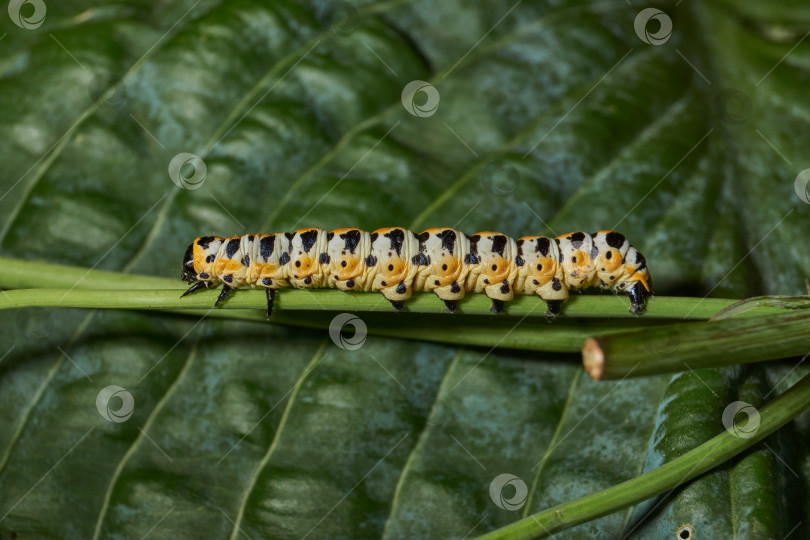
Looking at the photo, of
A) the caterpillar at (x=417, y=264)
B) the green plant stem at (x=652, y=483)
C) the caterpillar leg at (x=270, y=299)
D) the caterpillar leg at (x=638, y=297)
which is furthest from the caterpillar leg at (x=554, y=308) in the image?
the caterpillar leg at (x=270, y=299)

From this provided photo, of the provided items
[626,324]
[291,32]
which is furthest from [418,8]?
[626,324]

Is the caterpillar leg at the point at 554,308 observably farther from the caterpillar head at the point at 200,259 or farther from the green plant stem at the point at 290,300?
the caterpillar head at the point at 200,259

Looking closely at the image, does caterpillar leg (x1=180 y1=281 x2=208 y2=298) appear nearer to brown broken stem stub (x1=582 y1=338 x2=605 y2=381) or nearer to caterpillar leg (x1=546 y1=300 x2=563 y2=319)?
caterpillar leg (x1=546 y1=300 x2=563 y2=319)

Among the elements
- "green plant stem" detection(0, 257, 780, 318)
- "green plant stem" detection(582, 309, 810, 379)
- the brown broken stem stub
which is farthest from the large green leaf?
the brown broken stem stub

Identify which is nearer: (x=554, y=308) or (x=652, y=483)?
(x=652, y=483)

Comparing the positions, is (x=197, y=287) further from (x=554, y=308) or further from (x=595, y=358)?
(x=595, y=358)

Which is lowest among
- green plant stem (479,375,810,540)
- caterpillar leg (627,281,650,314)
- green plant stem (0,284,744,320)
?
green plant stem (479,375,810,540)

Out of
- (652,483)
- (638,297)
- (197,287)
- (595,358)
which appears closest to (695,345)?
(595,358)
